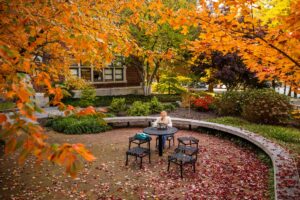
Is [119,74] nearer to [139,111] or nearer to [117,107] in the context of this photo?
[117,107]

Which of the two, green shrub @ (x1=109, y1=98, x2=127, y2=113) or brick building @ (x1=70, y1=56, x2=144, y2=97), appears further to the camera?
brick building @ (x1=70, y1=56, x2=144, y2=97)

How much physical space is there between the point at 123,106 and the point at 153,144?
6604 mm

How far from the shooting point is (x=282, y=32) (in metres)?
4.36

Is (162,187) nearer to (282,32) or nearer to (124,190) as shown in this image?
(124,190)

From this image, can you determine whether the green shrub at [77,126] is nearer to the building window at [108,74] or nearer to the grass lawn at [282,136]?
the grass lawn at [282,136]

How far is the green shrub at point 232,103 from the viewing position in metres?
15.0

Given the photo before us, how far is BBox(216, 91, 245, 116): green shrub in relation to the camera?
14977 mm

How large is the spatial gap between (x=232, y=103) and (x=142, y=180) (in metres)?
9.70

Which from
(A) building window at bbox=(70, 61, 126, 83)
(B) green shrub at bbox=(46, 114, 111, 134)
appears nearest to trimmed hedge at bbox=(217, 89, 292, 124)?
(B) green shrub at bbox=(46, 114, 111, 134)

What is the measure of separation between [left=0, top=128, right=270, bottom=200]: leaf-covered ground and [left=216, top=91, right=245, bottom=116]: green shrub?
593cm

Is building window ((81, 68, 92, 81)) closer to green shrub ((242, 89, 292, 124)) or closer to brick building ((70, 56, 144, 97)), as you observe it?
brick building ((70, 56, 144, 97))

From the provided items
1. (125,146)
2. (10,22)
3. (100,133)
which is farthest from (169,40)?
(10,22)

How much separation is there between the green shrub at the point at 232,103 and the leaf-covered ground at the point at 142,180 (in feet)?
19.5

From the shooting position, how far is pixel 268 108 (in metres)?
12.5
